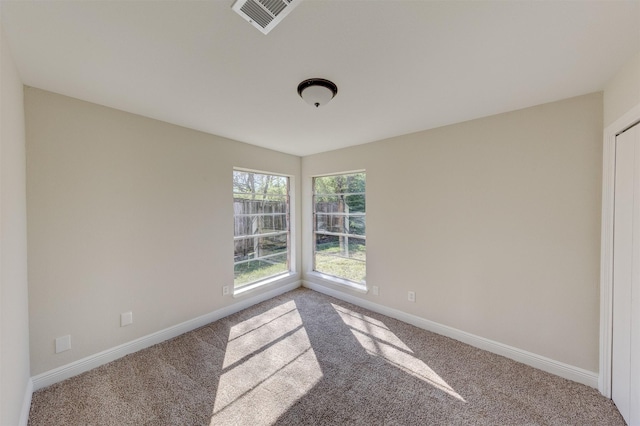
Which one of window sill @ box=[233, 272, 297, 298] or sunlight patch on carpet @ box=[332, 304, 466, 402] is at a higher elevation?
window sill @ box=[233, 272, 297, 298]

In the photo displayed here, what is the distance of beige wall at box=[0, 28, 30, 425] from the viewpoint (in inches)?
46.2

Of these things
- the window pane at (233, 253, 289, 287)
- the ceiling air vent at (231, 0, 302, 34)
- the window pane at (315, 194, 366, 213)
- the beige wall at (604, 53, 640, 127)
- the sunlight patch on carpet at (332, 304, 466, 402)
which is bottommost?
the sunlight patch on carpet at (332, 304, 466, 402)

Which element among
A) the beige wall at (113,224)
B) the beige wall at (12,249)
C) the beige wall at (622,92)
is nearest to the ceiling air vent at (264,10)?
the beige wall at (12,249)

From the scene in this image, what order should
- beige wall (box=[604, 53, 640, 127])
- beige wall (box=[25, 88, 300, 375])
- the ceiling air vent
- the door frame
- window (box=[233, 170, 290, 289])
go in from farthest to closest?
window (box=[233, 170, 290, 289]) < beige wall (box=[25, 88, 300, 375]) < the door frame < beige wall (box=[604, 53, 640, 127]) < the ceiling air vent

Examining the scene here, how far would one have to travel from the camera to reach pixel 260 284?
357cm

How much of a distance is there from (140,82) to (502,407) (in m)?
3.57

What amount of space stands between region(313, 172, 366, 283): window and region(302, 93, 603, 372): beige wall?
1.56 ft

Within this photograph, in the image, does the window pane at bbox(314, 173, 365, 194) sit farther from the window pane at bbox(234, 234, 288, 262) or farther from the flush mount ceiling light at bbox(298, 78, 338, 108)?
the flush mount ceiling light at bbox(298, 78, 338, 108)

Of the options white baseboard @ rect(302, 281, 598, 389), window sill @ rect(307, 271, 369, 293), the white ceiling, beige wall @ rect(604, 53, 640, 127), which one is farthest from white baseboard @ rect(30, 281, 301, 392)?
beige wall @ rect(604, 53, 640, 127)

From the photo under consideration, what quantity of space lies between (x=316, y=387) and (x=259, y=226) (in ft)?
7.87

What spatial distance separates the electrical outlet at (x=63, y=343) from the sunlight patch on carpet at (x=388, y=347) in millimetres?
2619

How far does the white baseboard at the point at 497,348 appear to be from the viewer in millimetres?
1900

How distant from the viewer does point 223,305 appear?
304 centimetres

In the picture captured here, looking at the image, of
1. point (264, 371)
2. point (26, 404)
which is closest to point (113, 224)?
point (26, 404)
